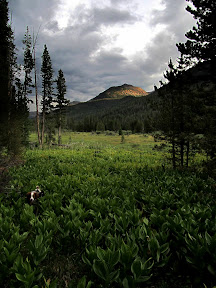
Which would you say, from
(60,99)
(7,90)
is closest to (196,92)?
(7,90)

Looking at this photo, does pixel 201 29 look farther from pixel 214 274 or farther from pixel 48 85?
pixel 48 85

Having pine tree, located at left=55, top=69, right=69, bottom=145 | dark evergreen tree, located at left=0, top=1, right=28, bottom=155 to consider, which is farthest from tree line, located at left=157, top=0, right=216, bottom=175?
pine tree, located at left=55, top=69, right=69, bottom=145

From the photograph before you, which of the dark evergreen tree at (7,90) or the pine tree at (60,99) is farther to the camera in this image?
the pine tree at (60,99)

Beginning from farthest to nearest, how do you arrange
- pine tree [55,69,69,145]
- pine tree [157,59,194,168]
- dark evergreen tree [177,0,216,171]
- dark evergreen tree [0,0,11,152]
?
pine tree [55,69,69,145] → dark evergreen tree [0,0,11,152] → pine tree [157,59,194,168] → dark evergreen tree [177,0,216,171]

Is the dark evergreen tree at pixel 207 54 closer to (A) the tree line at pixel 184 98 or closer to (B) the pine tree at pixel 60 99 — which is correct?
(A) the tree line at pixel 184 98

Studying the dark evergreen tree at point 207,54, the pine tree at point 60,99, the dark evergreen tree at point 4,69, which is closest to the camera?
the dark evergreen tree at point 207,54

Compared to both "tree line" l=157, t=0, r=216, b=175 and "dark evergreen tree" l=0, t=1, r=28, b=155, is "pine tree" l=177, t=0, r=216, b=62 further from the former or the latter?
"dark evergreen tree" l=0, t=1, r=28, b=155

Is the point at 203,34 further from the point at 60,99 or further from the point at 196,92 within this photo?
the point at 60,99

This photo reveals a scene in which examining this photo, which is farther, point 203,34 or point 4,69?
point 4,69

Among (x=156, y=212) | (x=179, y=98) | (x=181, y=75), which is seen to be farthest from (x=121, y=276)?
(x=181, y=75)

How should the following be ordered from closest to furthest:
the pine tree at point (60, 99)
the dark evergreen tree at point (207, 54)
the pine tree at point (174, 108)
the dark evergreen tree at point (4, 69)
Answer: the dark evergreen tree at point (207, 54) → the pine tree at point (174, 108) → the dark evergreen tree at point (4, 69) → the pine tree at point (60, 99)

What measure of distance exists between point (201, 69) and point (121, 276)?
1116 cm

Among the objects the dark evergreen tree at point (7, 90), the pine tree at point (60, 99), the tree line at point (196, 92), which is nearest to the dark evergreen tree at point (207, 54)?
the tree line at point (196, 92)

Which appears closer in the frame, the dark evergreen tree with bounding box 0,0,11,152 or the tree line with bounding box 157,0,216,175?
the tree line with bounding box 157,0,216,175
